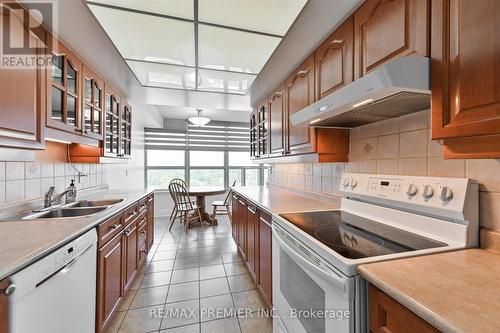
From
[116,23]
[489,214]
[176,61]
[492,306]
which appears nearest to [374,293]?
[492,306]

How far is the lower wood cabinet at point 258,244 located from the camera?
5.30 feet

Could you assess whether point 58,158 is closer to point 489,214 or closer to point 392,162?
point 392,162

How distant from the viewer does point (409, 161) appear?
1.20m

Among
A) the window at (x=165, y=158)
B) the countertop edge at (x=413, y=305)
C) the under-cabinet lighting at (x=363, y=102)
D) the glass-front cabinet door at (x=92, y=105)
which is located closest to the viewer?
the countertop edge at (x=413, y=305)

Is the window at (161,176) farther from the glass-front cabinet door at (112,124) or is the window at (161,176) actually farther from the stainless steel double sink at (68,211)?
the stainless steel double sink at (68,211)

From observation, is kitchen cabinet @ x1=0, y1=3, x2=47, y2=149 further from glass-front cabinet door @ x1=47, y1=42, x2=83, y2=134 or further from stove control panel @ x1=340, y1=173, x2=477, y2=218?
stove control panel @ x1=340, y1=173, x2=477, y2=218

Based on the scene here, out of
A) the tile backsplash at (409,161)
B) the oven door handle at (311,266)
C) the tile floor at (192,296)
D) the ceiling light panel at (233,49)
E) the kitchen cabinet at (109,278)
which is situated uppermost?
the ceiling light panel at (233,49)

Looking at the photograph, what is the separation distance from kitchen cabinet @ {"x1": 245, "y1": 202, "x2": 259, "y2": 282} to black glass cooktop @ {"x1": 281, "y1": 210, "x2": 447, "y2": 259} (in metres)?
0.60

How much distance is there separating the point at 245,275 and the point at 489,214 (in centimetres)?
201

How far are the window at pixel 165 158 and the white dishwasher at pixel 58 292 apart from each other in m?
4.16

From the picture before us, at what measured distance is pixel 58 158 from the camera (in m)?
2.00

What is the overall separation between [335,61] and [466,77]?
76 centimetres

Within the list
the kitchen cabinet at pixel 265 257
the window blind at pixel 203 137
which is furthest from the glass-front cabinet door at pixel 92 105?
the window blind at pixel 203 137

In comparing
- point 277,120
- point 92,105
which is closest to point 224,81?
point 277,120
